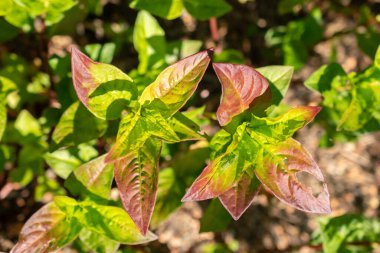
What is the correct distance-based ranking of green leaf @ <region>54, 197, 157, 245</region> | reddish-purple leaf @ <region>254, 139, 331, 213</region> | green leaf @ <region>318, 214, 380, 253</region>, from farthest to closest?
green leaf @ <region>318, 214, 380, 253</region> → green leaf @ <region>54, 197, 157, 245</region> → reddish-purple leaf @ <region>254, 139, 331, 213</region>

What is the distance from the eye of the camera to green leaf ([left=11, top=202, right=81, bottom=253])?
1.74 meters

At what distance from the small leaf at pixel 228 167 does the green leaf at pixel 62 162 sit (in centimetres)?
79

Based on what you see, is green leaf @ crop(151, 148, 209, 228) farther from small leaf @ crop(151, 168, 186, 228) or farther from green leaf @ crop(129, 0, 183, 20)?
green leaf @ crop(129, 0, 183, 20)

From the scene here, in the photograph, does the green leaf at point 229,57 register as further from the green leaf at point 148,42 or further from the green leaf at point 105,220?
the green leaf at point 105,220

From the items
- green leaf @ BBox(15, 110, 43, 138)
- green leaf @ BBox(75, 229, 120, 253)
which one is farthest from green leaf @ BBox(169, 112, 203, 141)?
green leaf @ BBox(15, 110, 43, 138)

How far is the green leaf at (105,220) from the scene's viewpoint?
5.69 feet

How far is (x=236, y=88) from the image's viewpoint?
154 cm

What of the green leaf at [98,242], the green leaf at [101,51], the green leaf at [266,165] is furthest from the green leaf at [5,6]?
the green leaf at [266,165]

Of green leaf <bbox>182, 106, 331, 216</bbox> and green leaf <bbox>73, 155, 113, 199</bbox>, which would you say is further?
green leaf <bbox>73, 155, 113, 199</bbox>

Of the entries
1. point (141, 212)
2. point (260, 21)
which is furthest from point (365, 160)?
point (141, 212)

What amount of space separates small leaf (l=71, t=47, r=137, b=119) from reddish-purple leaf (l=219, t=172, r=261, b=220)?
1.52 feet

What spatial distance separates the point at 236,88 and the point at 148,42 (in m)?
0.78

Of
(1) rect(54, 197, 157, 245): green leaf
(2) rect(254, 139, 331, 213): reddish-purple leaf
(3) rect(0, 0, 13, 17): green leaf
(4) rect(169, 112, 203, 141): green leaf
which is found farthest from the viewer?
(3) rect(0, 0, 13, 17): green leaf

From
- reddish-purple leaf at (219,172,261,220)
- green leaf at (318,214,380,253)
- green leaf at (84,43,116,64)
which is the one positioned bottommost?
green leaf at (318,214,380,253)
